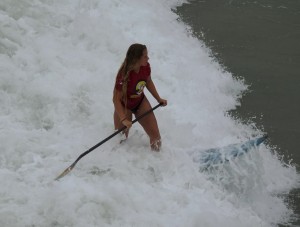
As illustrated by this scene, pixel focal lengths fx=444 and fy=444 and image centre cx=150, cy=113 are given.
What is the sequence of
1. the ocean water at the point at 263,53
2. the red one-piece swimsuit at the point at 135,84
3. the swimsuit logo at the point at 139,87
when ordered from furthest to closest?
the ocean water at the point at 263,53, the swimsuit logo at the point at 139,87, the red one-piece swimsuit at the point at 135,84

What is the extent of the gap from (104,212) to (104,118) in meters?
1.81

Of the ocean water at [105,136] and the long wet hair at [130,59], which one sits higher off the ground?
the long wet hair at [130,59]

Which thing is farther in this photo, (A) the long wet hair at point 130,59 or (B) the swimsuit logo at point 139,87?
(B) the swimsuit logo at point 139,87

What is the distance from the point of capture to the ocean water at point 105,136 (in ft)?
13.7

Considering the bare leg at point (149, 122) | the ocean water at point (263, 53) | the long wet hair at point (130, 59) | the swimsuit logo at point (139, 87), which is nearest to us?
the long wet hair at point (130, 59)

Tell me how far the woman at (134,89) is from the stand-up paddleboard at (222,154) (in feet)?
1.79

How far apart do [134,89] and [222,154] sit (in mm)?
1296

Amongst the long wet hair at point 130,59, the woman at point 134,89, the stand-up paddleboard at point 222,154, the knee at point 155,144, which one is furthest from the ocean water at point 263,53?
the long wet hair at point 130,59

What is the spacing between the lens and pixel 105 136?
17.4ft

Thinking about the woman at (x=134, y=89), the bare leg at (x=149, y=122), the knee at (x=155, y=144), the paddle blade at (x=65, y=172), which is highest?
the woman at (x=134, y=89)

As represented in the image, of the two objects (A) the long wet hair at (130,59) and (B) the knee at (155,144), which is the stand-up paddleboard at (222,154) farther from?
(A) the long wet hair at (130,59)

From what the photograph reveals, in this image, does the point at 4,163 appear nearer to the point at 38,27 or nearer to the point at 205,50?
the point at 38,27

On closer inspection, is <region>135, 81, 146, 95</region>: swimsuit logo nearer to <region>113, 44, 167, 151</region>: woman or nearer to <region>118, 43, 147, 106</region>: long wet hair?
<region>113, 44, 167, 151</region>: woman

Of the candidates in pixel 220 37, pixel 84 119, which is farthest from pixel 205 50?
pixel 84 119
